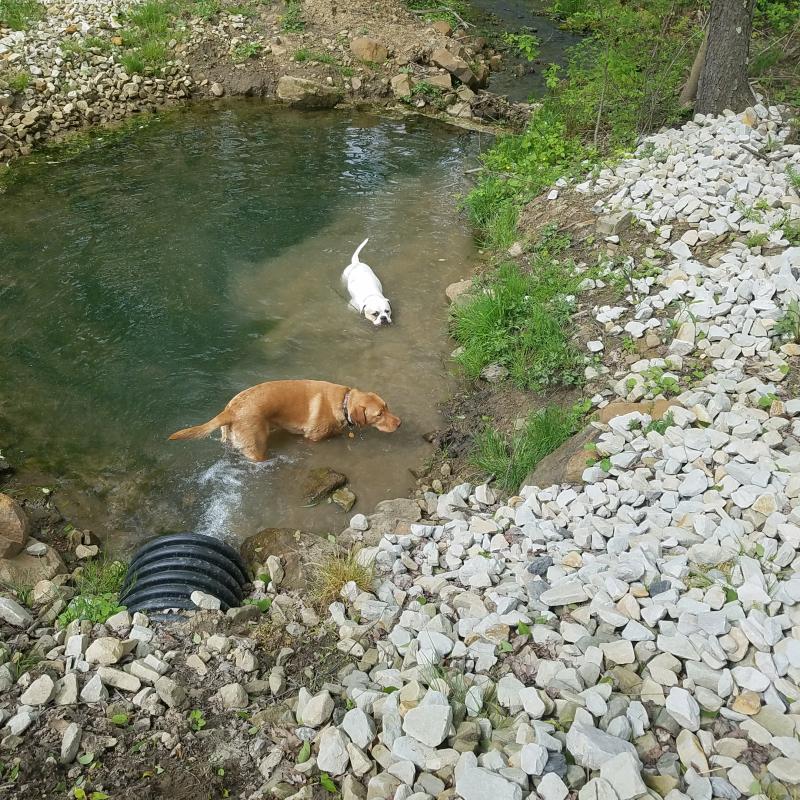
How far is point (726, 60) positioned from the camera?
281 inches

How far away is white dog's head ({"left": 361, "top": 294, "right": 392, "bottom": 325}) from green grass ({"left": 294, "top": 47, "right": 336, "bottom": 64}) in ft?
22.5

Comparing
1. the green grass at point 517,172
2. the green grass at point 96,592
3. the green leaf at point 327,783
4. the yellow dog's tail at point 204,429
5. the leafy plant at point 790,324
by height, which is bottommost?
the green grass at point 96,592

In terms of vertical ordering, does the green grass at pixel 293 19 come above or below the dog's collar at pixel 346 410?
above

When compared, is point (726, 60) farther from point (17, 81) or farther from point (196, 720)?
point (17, 81)

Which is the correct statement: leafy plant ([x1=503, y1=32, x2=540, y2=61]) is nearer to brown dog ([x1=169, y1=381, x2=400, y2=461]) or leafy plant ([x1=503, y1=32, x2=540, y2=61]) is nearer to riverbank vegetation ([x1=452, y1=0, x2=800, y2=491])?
riverbank vegetation ([x1=452, y1=0, x2=800, y2=491])

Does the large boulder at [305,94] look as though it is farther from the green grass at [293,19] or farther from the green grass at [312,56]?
the green grass at [293,19]

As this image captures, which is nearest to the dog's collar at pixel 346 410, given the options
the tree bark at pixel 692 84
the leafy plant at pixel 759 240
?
the leafy plant at pixel 759 240

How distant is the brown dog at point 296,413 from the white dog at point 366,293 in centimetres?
131

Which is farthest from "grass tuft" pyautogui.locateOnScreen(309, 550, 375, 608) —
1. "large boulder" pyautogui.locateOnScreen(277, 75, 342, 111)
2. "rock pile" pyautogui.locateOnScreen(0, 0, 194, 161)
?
"large boulder" pyautogui.locateOnScreen(277, 75, 342, 111)

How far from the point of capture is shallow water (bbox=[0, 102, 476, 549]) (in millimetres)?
5039

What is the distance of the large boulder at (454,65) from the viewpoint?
11352 millimetres

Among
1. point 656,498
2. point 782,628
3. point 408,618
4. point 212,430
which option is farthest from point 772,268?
point 212,430

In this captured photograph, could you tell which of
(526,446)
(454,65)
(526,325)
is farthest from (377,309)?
(454,65)

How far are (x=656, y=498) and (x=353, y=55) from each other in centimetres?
1030
